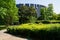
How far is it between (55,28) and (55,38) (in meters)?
0.67

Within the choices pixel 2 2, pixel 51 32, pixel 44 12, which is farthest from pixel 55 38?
pixel 44 12

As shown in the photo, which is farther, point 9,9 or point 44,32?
point 9,9

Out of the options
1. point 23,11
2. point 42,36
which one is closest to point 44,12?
point 23,11

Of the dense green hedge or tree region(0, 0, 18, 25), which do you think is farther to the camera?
tree region(0, 0, 18, 25)

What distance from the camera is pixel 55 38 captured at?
38.4ft

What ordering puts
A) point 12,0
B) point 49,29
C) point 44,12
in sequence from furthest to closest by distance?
point 44,12
point 12,0
point 49,29

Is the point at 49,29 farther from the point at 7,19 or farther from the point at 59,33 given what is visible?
the point at 7,19

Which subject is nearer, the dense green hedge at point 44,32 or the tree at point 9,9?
the dense green hedge at point 44,32

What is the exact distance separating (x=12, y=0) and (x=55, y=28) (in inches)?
824

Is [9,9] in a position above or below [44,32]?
below

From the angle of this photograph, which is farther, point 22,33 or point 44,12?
point 44,12

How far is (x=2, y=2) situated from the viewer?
28.3 meters

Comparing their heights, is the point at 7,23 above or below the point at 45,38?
below

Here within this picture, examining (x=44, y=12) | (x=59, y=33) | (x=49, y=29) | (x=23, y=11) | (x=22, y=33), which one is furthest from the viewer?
(x=44, y=12)
